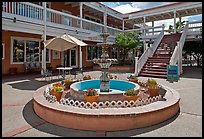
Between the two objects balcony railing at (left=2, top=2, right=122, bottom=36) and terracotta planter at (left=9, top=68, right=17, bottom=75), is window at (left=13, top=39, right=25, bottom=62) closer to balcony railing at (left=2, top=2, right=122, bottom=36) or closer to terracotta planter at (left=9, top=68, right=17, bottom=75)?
terracotta planter at (left=9, top=68, right=17, bottom=75)

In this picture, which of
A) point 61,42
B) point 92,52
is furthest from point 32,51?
point 92,52

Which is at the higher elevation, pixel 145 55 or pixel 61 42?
pixel 61 42

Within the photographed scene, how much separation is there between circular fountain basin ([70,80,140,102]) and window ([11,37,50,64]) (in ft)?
27.9

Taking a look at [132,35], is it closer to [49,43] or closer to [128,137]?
[49,43]

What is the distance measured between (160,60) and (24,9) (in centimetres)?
1123

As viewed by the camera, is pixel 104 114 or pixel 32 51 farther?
pixel 32 51

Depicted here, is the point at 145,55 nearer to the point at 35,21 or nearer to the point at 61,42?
the point at 61,42

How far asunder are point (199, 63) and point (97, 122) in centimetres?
2827

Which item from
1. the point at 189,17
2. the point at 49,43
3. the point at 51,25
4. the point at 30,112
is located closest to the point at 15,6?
the point at 51,25

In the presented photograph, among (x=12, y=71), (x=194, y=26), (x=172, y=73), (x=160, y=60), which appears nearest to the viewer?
(x=172, y=73)

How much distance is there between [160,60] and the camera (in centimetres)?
1512

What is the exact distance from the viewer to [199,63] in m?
27.5

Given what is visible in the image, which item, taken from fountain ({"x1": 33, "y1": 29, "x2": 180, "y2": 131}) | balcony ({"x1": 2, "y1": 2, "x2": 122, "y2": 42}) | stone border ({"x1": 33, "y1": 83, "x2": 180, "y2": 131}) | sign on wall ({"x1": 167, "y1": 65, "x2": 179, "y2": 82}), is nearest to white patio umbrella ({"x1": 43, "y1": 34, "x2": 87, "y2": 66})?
balcony ({"x1": 2, "y1": 2, "x2": 122, "y2": 42})

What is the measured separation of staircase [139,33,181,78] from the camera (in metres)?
13.6
